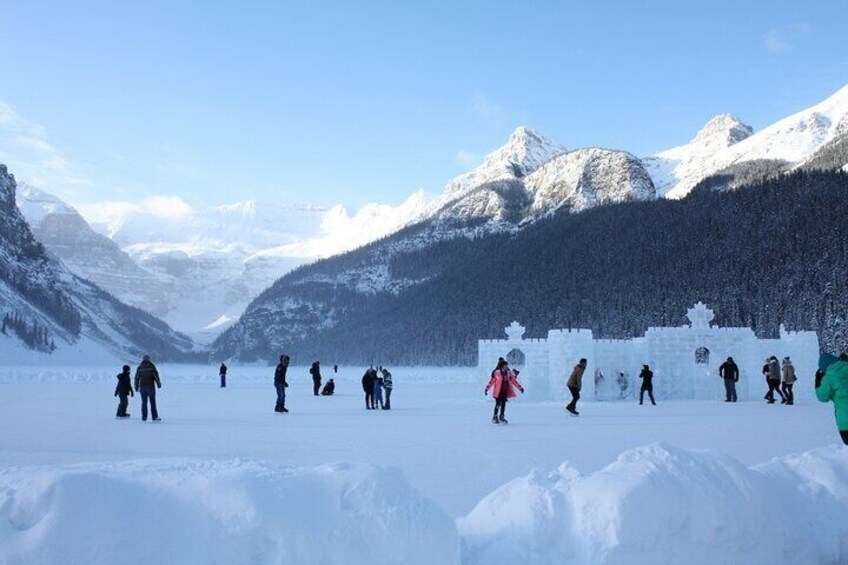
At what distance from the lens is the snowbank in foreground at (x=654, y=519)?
5547mm

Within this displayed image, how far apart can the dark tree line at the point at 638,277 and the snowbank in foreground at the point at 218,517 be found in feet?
267

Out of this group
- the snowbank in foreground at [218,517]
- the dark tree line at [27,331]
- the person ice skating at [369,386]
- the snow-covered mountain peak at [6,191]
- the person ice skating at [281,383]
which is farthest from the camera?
the snow-covered mountain peak at [6,191]

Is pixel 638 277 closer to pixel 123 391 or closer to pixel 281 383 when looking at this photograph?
pixel 281 383

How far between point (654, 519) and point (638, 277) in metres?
112

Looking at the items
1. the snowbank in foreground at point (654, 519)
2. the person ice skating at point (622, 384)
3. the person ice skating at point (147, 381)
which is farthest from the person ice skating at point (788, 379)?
the snowbank in foreground at point (654, 519)

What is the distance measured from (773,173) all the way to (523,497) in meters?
162

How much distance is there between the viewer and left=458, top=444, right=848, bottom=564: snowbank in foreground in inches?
218

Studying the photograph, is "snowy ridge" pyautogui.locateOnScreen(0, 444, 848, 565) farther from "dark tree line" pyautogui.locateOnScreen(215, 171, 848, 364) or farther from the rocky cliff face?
the rocky cliff face

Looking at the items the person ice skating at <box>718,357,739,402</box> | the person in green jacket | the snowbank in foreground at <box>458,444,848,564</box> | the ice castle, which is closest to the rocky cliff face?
the ice castle

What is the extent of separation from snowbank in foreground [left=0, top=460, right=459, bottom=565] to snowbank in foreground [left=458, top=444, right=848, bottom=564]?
0.73m

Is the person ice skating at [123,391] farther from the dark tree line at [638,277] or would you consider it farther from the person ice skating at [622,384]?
the dark tree line at [638,277]

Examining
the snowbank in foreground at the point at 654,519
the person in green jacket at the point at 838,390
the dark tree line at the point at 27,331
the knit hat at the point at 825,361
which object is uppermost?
the dark tree line at the point at 27,331

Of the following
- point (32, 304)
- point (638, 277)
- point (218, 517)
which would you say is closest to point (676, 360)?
point (218, 517)

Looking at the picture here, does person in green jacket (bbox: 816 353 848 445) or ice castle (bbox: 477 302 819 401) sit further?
ice castle (bbox: 477 302 819 401)
